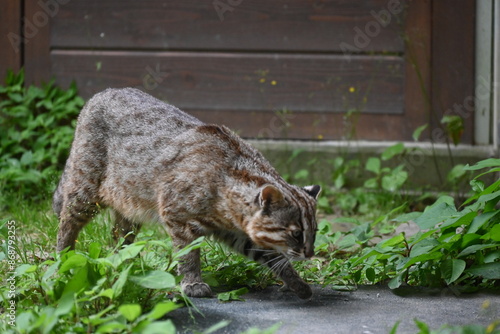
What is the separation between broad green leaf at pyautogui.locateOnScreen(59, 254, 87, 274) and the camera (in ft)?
12.5

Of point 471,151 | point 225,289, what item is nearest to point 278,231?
point 225,289

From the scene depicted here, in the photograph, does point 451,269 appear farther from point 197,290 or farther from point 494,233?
point 197,290

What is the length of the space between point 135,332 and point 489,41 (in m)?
5.45

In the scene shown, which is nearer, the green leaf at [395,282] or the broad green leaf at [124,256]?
the broad green leaf at [124,256]

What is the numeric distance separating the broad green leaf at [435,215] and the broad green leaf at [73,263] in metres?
1.91

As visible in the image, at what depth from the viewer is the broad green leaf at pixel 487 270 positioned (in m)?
4.34

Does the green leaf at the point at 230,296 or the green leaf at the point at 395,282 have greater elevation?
the green leaf at the point at 395,282

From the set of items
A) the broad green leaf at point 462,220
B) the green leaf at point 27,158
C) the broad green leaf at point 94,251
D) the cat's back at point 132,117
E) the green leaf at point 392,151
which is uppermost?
the cat's back at point 132,117

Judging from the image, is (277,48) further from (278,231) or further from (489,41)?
(278,231)

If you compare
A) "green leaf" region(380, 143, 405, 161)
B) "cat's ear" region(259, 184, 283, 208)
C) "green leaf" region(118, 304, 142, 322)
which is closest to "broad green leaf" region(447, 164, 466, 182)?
"green leaf" region(380, 143, 405, 161)

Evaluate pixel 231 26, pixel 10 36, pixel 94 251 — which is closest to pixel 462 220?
pixel 94 251

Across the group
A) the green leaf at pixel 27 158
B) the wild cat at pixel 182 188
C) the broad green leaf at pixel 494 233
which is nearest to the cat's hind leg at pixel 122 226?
the wild cat at pixel 182 188

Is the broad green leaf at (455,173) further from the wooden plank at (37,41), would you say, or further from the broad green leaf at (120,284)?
the broad green leaf at (120,284)

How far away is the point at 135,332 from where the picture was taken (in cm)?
331
